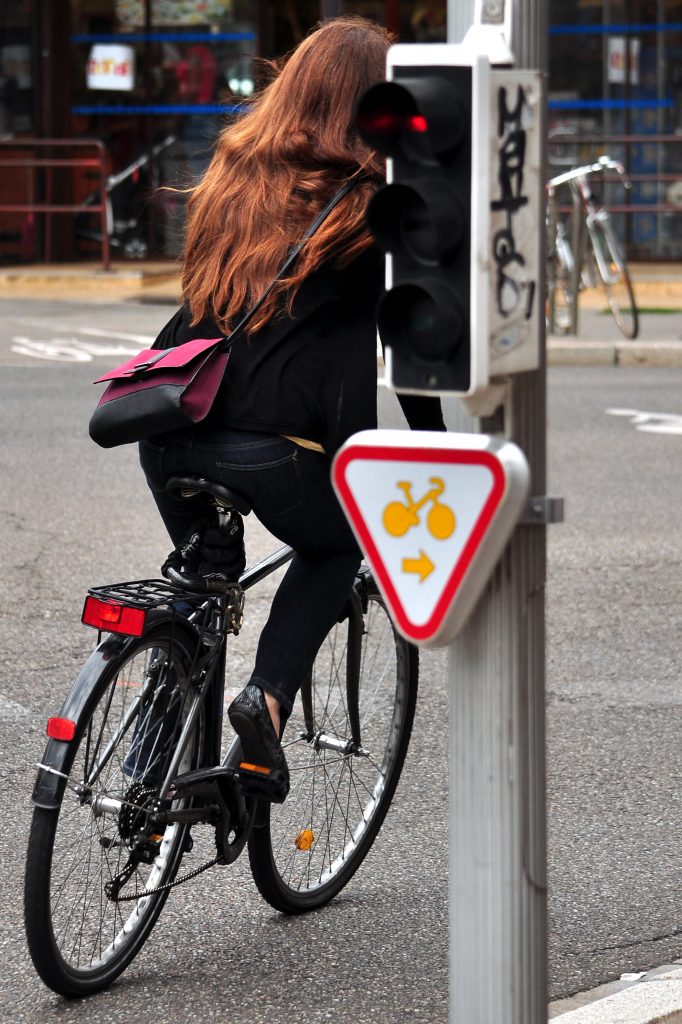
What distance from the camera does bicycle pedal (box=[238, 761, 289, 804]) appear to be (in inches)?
136

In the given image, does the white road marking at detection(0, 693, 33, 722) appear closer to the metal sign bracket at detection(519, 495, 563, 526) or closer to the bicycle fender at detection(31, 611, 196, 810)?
the bicycle fender at detection(31, 611, 196, 810)

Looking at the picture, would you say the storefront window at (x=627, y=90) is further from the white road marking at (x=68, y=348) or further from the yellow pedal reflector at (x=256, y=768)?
the yellow pedal reflector at (x=256, y=768)

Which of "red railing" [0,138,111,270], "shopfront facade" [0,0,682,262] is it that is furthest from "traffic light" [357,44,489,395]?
"shopfront facade" [0,0,682,262]

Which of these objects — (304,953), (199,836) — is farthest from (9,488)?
(304,953)

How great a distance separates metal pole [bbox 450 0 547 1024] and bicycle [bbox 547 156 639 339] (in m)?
11.7

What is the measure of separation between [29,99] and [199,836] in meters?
17.3

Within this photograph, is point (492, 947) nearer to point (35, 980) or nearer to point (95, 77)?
point (35, 980)

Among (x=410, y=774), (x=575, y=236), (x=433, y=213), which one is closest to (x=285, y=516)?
(x=433, y=213)

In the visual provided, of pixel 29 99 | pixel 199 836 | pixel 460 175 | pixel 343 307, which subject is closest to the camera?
pixel 460 175

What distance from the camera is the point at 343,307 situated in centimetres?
330

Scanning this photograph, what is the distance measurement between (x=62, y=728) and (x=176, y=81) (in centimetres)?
1806

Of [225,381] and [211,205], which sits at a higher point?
[211,205]

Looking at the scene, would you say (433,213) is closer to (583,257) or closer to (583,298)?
(583,257)

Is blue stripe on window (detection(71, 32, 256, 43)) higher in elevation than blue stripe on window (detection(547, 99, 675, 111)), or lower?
higher
